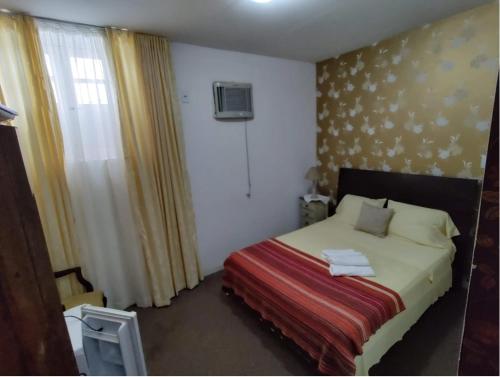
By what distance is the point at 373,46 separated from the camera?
274cm

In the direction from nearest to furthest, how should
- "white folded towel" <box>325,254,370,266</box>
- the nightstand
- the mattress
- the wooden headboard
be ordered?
the mattress, "white folded towel" <box>325,254,370,266</box>, the wooden headboard, the nightstand

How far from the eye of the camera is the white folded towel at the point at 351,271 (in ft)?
6.16

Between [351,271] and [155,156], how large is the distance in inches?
75.2

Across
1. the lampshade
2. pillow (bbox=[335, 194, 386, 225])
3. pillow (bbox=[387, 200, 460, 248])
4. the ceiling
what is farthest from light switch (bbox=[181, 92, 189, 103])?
pillow (bbox=[387, 200, 460, 248])

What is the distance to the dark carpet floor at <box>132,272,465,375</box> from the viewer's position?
1705mm

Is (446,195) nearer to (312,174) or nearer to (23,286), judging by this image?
(312,174)

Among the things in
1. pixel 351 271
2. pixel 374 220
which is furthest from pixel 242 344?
pixel 374 220

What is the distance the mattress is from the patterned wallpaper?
86cm

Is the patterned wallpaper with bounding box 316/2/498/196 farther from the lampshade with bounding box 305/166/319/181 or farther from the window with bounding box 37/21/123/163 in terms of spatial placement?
→ the window with bounding box 37/21/123/163

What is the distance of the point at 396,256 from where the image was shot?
212cm

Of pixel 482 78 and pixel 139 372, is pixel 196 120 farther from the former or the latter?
pixel 482 78

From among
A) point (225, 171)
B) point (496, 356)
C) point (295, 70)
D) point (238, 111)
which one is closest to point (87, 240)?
point (225, 171)

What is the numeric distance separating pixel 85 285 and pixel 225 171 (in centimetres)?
167

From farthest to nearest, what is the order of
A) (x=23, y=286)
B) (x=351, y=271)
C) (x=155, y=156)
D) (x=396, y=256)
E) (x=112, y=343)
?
(x=155, y=156) < (x=396, y=256) < (x=351, y=271) < (x=112, y=343) < (x=23, y=286)
